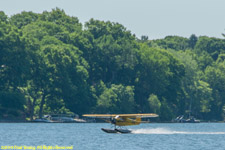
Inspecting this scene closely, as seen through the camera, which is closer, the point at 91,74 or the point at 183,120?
the point at 91,74

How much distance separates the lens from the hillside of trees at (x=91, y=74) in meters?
126

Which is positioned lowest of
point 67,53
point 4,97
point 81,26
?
point 4,97

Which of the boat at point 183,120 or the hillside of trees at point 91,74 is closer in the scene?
the hillside of trees at point 91,74

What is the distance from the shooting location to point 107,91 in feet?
458

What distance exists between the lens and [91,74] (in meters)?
149

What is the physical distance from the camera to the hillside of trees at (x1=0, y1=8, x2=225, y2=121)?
126 metres

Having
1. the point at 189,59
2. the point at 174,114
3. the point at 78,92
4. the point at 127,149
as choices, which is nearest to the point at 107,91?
the point at 78,92

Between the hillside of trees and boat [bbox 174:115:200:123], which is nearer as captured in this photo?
the hillside of trees

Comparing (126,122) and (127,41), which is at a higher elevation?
(127,41)

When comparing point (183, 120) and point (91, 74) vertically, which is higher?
point (91, 74)

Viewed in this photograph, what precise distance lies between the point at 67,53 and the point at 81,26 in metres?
35.7

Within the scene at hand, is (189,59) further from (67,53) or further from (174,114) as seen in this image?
(67,53)

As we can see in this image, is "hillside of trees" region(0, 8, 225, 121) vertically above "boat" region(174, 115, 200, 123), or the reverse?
"hillside of trees" region(0, 8, 225, 121)

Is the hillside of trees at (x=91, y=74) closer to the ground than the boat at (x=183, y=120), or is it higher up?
higher up
